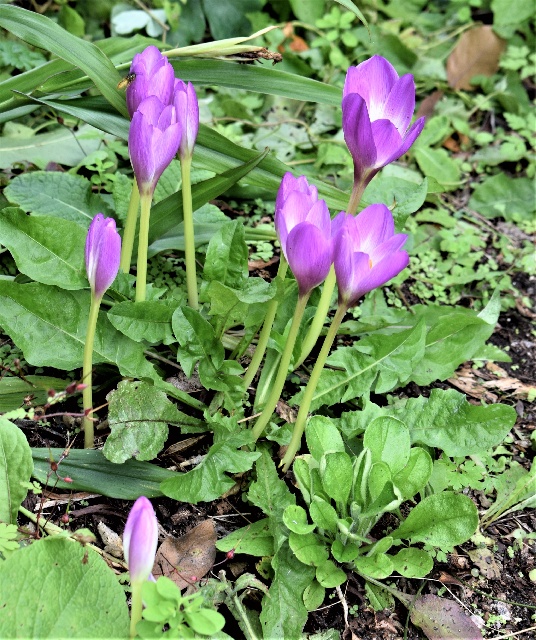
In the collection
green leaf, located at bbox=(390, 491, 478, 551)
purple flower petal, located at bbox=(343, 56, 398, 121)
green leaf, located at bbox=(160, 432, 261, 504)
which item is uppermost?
purple flower petal, located at bbox=(343, 56, 398, 121)

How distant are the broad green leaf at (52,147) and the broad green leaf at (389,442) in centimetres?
139

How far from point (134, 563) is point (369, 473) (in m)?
0.58

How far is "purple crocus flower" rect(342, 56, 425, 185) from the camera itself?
1.39 m

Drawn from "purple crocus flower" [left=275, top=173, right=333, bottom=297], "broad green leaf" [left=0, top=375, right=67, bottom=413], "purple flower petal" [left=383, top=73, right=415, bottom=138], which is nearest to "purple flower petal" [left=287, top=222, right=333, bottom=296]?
"purple crocus flower" [left=275, top=173, right=333, bottom=297]

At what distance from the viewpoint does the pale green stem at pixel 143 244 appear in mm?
1587

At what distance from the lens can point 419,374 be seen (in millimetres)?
1943

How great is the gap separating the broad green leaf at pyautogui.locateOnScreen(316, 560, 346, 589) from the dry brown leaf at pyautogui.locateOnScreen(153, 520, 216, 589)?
235mm

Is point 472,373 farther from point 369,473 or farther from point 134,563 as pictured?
point 134,563

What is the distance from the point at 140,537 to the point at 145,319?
2.20 ft

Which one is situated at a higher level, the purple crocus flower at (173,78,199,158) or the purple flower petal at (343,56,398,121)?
the purple flower petal at (343,56,398,121)

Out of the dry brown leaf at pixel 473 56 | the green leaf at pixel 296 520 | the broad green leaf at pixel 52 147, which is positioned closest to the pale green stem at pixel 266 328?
the green leaf at pixel 296 520

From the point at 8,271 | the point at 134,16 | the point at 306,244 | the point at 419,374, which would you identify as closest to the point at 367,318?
the point at 419,374

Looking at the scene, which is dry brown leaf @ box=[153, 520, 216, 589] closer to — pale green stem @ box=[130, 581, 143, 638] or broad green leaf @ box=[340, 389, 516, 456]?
pale green stem @ box=[130, 581, 143, 638]

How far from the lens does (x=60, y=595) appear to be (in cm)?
130
